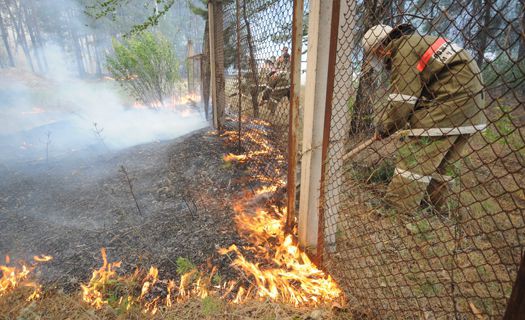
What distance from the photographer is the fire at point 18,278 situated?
8.21ft

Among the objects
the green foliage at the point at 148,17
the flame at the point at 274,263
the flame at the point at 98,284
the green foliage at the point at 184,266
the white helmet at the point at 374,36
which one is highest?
the green foliage at the point at 148,17

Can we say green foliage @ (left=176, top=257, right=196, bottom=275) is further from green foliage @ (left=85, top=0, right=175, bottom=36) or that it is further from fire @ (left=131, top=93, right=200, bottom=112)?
fire @ (left=131, top=93, right=200, bottom=112)

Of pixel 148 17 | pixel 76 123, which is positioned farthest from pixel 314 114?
pixel 76 123

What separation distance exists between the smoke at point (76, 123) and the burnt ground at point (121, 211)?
1.64 meters

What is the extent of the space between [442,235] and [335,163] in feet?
5.79

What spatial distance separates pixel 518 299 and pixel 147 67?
10.9m

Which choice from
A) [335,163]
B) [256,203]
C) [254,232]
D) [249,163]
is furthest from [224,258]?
[249,163]

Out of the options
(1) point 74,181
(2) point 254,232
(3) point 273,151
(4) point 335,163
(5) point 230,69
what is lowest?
(1) point 74,181

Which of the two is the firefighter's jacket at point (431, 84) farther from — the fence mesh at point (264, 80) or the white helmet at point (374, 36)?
the fence mesh at point (264, 80)

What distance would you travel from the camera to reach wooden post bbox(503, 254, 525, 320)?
0.93m

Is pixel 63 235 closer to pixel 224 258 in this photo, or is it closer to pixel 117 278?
pixel 117 278

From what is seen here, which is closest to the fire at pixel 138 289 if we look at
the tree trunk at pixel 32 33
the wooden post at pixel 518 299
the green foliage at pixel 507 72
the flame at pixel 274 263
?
the flame at pixel 274 263

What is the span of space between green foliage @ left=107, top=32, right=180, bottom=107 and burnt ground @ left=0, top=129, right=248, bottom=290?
521 centimetres

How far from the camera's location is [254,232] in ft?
10.3
